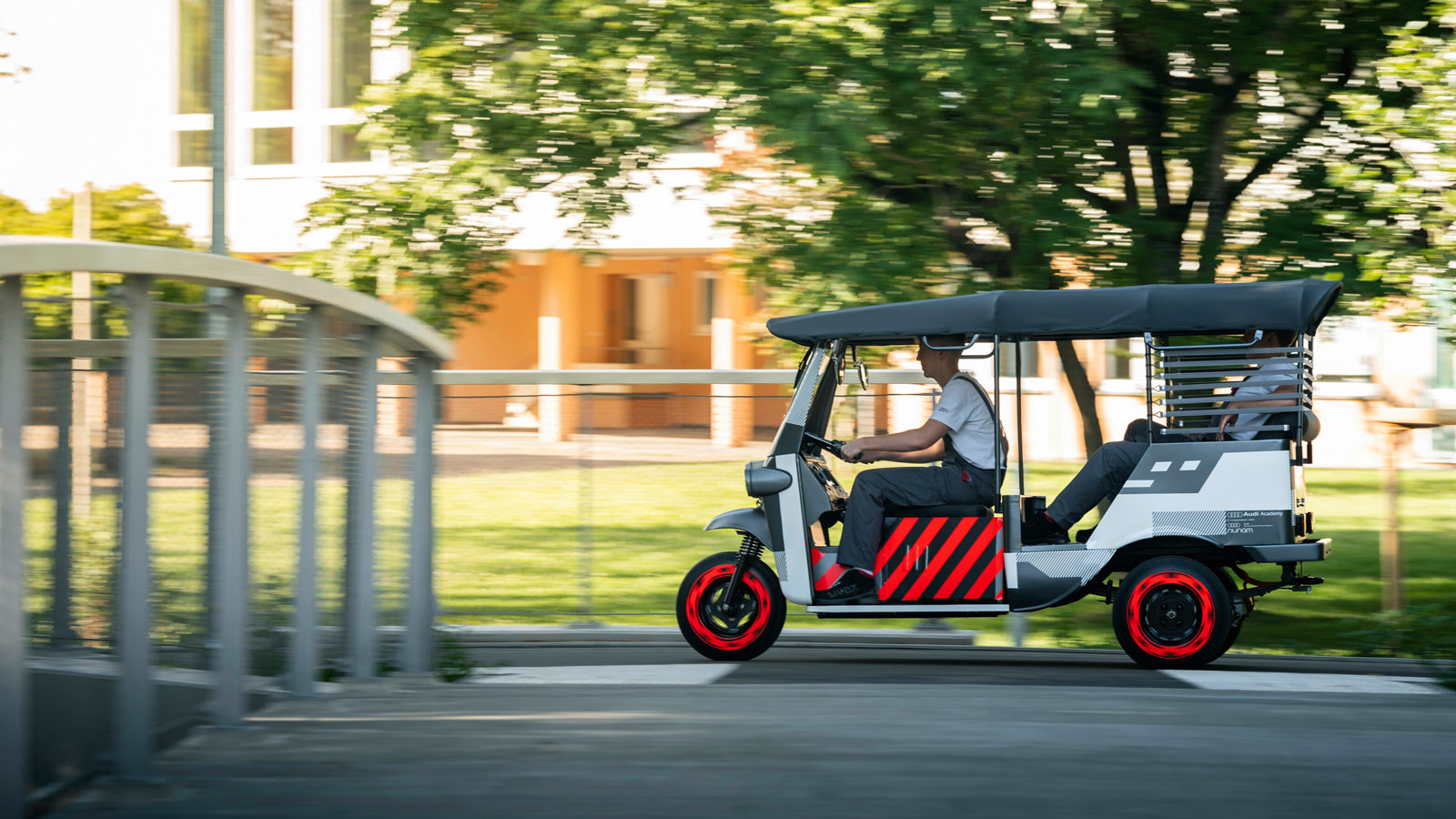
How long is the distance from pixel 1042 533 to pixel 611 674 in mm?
2391

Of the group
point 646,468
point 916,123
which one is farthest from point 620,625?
point 916,123

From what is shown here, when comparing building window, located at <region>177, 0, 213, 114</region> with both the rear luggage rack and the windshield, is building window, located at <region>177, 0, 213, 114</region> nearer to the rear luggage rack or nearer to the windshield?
the windshield

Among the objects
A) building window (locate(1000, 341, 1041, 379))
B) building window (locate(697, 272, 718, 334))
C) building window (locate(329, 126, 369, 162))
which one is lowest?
building window (locate(1000, 341, 1041, 379))

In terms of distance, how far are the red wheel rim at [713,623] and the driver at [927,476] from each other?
36cm

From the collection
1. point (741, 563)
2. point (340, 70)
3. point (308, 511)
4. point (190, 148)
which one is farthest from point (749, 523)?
point (190, 148)

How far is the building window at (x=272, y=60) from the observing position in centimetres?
2616

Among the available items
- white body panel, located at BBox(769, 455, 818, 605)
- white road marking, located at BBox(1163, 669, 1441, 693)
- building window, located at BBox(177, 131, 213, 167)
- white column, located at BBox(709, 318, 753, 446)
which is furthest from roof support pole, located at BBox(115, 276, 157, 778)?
building window, located at BBox(177, 131, 213, 167)

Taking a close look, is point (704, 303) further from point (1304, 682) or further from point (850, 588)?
point (1304, 682)

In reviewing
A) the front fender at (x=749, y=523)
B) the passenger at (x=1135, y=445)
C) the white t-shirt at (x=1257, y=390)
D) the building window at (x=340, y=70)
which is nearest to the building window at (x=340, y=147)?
the building window at (x=340, y=70)

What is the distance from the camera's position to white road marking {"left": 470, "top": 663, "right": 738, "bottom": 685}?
7.07 metres

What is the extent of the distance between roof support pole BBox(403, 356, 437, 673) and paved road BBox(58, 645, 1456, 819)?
27.0 inches

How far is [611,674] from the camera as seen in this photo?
7.64m

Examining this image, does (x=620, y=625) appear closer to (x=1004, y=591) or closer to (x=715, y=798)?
(x=1004, y=591)

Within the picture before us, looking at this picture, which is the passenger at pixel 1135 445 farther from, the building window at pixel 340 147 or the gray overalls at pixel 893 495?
the building window at pixel 340 147
